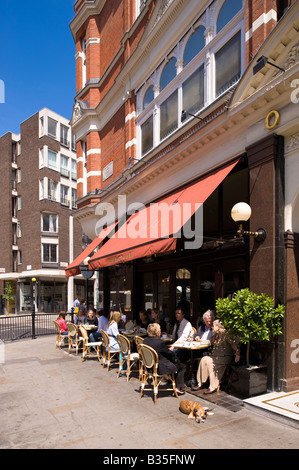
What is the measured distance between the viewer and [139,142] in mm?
13445

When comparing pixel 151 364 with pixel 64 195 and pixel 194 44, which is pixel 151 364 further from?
pixel 64 195

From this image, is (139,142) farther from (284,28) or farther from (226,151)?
(284,28)

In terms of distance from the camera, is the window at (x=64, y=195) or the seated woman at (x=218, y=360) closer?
the seated woman at (x=218, y=360)

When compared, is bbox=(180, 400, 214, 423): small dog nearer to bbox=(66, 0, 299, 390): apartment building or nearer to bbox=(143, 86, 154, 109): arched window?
bbox=(66, 0, 299, 390): apartment building

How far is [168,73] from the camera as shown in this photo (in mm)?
11328

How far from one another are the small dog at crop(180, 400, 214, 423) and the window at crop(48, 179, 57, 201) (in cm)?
3340

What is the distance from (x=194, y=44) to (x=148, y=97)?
3.22 meters

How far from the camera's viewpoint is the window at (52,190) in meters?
36.5

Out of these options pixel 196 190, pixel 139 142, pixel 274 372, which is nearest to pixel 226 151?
pixel 196 190

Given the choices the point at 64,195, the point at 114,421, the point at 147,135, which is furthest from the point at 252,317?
the point at 64,195

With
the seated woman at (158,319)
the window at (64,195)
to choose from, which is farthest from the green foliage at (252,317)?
the window at (64,195)

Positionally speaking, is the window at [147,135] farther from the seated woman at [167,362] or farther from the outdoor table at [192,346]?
the seated woman at [167,362]

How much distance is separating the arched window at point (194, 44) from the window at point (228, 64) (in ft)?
3.05
